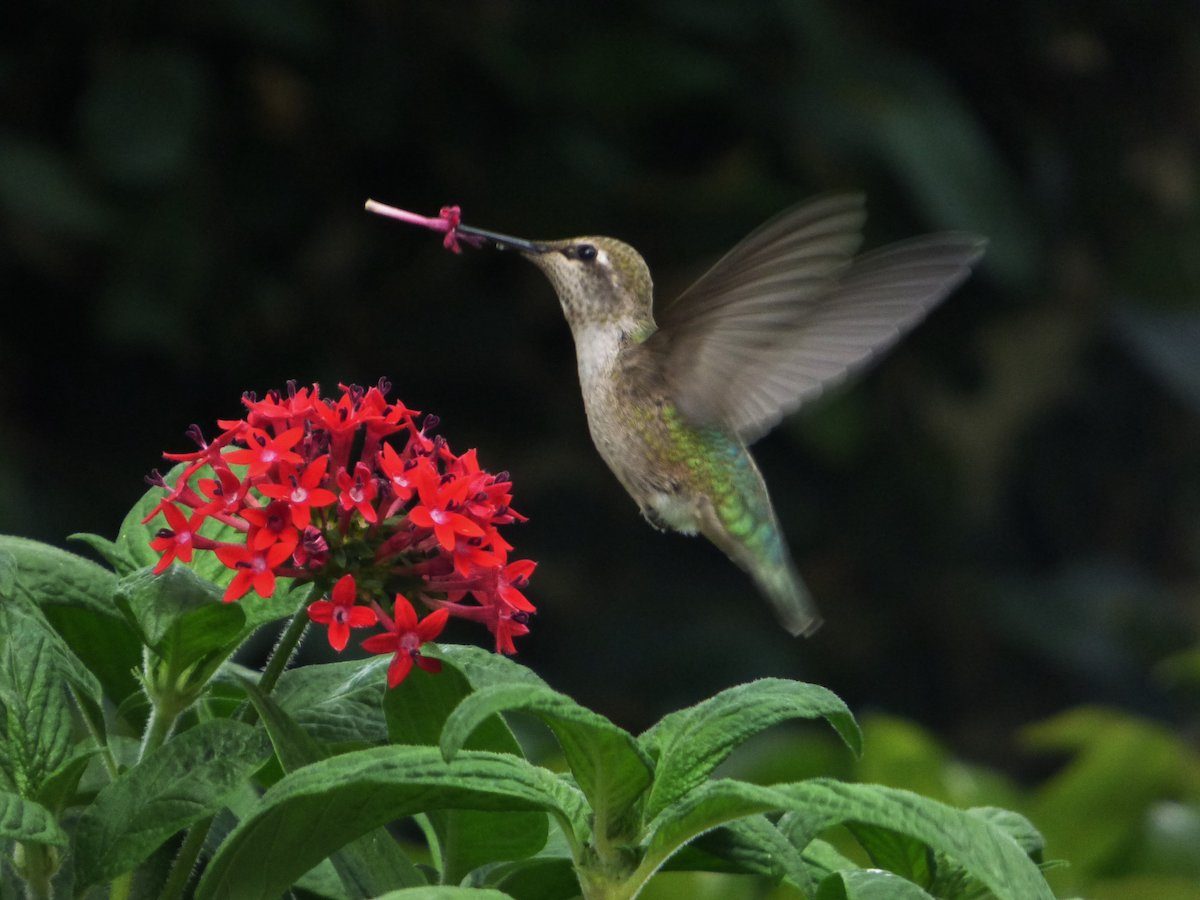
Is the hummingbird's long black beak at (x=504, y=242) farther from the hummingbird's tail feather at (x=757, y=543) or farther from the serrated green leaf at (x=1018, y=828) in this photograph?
the serrated green leaf at (x=1018, y=828)

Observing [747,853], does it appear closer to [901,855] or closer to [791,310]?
[901,855]

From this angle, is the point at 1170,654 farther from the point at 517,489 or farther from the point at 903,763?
the point at 903,763

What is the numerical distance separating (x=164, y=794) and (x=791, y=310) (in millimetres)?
1115

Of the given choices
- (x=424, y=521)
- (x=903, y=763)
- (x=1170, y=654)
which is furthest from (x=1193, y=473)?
(x=424, y=521)

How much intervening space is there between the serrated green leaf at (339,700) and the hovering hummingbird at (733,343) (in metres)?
0.68

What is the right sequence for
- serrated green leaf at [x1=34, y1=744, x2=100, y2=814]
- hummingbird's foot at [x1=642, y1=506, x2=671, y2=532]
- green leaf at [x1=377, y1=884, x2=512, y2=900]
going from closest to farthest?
green leaf at [x1=377, y1=884, x2=512, y2=900] → serrated green leaf at [x1=34, y1=744, x2=100, y2=814] → hummingbird's foot at [x1=642, y1=506, x2=671, y2=532]

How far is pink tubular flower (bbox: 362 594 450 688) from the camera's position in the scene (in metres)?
1.33

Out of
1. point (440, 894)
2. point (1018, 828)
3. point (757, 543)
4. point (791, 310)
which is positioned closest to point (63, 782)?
point (440, 894)

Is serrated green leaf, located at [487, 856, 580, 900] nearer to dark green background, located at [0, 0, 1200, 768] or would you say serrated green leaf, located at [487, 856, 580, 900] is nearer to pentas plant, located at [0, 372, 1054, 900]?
pentas plant, located at [0, 372, 1054, 900]

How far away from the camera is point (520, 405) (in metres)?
4.56

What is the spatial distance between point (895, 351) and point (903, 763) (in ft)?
7.62

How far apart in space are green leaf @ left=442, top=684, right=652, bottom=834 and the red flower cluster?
0.17 meters

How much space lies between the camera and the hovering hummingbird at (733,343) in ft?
6.73

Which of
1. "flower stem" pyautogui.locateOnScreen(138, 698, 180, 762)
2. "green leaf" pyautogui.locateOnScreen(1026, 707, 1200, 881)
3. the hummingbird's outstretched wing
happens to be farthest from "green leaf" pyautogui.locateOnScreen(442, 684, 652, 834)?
"green leaf" pyautogui.locateOnScreen(1026, 707, 1200, 881)
